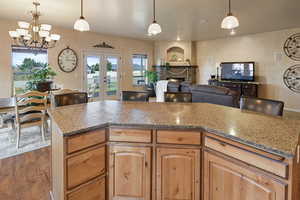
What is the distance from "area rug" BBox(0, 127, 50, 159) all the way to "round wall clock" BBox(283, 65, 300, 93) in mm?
7595

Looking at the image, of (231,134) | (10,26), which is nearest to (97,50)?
(10,26)

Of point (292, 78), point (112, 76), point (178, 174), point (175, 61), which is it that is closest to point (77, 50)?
point (112, 76)

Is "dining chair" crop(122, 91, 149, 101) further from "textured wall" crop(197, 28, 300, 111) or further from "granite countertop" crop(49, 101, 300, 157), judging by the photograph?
"textured wall" crop(197, 28, 300, 111)

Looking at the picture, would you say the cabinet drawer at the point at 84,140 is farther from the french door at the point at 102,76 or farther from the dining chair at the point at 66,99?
the french door at the point at 102,76

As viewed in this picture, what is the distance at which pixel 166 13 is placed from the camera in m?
5.38

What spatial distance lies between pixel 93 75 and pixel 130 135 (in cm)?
663

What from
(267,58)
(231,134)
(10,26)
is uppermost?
(10,26)

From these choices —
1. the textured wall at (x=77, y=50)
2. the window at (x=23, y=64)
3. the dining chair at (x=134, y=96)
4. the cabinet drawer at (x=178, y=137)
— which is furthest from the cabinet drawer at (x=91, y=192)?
the textured wall at (x=77, y=50)

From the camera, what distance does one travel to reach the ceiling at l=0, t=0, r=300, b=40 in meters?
4.51

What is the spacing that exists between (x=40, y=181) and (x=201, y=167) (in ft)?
6.69

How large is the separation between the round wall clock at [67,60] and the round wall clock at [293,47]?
23.8 ft

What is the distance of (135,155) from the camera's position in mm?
1955

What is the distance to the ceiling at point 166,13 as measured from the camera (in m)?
4.51

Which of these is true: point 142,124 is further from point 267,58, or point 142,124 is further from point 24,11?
point 267,58
